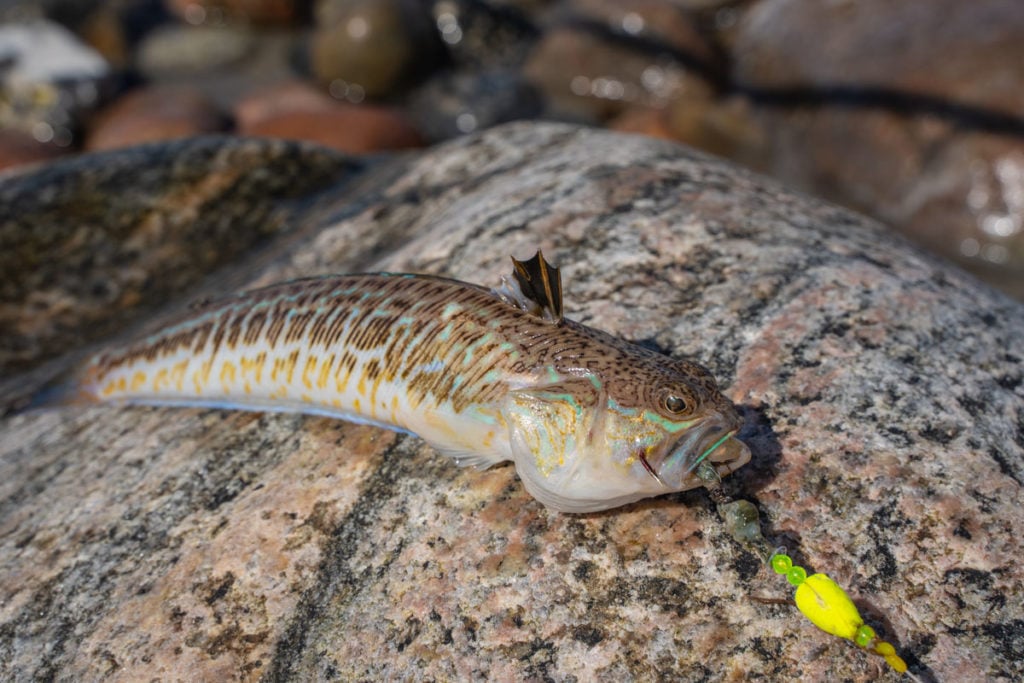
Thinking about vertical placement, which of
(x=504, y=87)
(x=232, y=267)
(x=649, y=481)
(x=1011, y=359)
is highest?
(x=649, y=481)

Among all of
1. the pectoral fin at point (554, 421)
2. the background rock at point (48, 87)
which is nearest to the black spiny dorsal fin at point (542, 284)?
the pectoral fin at point (554, 421)

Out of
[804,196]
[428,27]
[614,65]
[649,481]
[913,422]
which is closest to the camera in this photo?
[649,481]

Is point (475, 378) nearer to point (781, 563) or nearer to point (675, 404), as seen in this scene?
point (675, 404)

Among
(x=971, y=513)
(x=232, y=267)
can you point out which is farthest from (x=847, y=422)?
(x=232, y=267)

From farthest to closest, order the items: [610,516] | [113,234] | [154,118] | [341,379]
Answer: [154,118] → [113,234] → [341,379] → [610,516]

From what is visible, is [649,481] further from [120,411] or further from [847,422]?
[120,411]

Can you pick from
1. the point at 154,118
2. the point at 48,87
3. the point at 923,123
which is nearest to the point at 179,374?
the point at 923,123

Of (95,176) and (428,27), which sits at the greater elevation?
(95,176)
